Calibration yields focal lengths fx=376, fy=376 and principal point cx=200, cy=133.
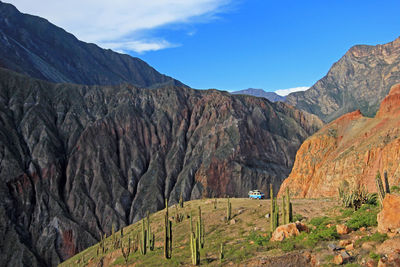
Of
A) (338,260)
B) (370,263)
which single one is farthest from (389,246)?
(338,260)

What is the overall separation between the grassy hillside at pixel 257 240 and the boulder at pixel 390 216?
58cm

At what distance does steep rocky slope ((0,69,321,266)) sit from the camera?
89.5 meters

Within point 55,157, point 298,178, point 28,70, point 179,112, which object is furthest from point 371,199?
point 28,70

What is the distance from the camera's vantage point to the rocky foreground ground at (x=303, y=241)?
17.6 m

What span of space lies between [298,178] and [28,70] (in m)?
128

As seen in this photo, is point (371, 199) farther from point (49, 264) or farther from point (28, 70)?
point (28, 70)

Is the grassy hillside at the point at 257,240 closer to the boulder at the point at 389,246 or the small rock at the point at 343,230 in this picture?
the small rock at the point at 343,230

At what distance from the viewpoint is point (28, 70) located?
15100 centimetres

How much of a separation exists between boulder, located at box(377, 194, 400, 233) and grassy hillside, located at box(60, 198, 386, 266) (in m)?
0.58

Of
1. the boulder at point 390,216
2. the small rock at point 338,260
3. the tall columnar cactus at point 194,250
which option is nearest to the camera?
the small rock at point 338,260

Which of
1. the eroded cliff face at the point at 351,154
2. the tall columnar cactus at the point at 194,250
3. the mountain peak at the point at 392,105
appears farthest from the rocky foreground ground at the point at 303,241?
the mountain peak at the point at 392,105

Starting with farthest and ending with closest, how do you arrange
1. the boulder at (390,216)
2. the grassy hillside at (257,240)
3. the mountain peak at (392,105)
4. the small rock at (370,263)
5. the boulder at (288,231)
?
the mountain peak at (392,105), the boulder at (288,231), the grassy hillside at (257,240), the boulder at (390,216), the small rock at (370,263)

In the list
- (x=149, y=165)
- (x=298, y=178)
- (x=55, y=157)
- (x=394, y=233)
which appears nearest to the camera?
(x=394, y=233)

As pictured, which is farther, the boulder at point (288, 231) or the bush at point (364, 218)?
the boulder at point (288, 231)
